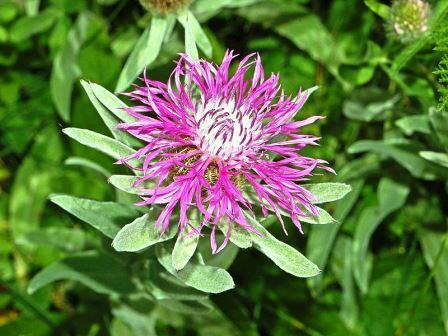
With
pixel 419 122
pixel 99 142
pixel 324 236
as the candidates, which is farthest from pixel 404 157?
pixel 99 142

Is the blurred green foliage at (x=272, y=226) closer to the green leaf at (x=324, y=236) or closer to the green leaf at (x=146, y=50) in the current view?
the green leaf at (x=324, y=236)

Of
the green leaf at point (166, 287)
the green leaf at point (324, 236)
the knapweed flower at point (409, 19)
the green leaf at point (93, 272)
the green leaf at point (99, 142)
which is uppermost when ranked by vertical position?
the knapweed flower at point (409, 19)

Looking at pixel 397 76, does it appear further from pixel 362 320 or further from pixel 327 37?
pixel 362 320

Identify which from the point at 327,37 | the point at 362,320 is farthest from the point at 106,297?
the point at 327,37

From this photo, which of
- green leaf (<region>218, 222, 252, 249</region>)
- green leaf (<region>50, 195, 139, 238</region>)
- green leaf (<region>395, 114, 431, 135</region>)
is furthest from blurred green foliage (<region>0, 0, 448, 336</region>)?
green leaf (<region>218, 222, 252, 249</region>)

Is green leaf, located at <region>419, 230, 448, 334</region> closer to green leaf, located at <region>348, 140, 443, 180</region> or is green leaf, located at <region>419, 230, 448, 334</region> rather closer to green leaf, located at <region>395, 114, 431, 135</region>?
green leaf, located at <region>348, 140, 443, 180</region>

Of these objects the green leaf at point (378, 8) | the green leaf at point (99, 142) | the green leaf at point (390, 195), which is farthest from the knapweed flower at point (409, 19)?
the green leaf at point (99, 142)
